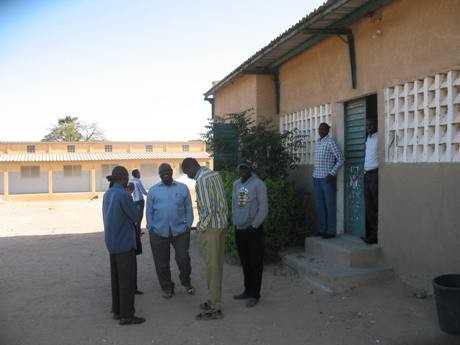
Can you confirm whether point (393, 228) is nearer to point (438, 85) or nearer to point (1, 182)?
point (438, 85)

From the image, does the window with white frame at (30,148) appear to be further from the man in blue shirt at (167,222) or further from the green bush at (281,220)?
the man in blue shirt at (167,222)

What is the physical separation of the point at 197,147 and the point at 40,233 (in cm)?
2719

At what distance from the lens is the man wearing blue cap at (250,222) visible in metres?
5.95

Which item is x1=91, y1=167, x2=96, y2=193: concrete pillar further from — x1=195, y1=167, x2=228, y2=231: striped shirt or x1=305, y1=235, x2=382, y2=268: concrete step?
x1=195, y1=167, x2=228, y2=231: striped shirt

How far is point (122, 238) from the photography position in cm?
543

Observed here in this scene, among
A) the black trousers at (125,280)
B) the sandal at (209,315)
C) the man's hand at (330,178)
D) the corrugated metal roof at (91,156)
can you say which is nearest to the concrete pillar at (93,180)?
the corrugated metal roof at (91,156)

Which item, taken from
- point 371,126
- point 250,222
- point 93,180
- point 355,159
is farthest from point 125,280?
point 93,180

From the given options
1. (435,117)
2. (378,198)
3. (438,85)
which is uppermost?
(438,85)

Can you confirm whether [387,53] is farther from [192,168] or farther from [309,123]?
[192,168]

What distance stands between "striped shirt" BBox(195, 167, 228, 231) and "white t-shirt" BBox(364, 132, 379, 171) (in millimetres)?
2377

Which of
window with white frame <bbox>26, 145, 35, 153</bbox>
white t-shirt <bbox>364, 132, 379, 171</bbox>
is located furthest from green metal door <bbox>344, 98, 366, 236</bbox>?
window with white frame <bbox>26, 145, 35, 153</bbox>

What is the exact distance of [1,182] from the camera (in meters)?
37.6

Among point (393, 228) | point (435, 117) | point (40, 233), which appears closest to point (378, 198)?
point (393, 228)

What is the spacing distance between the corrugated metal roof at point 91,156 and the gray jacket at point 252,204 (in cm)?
3245
